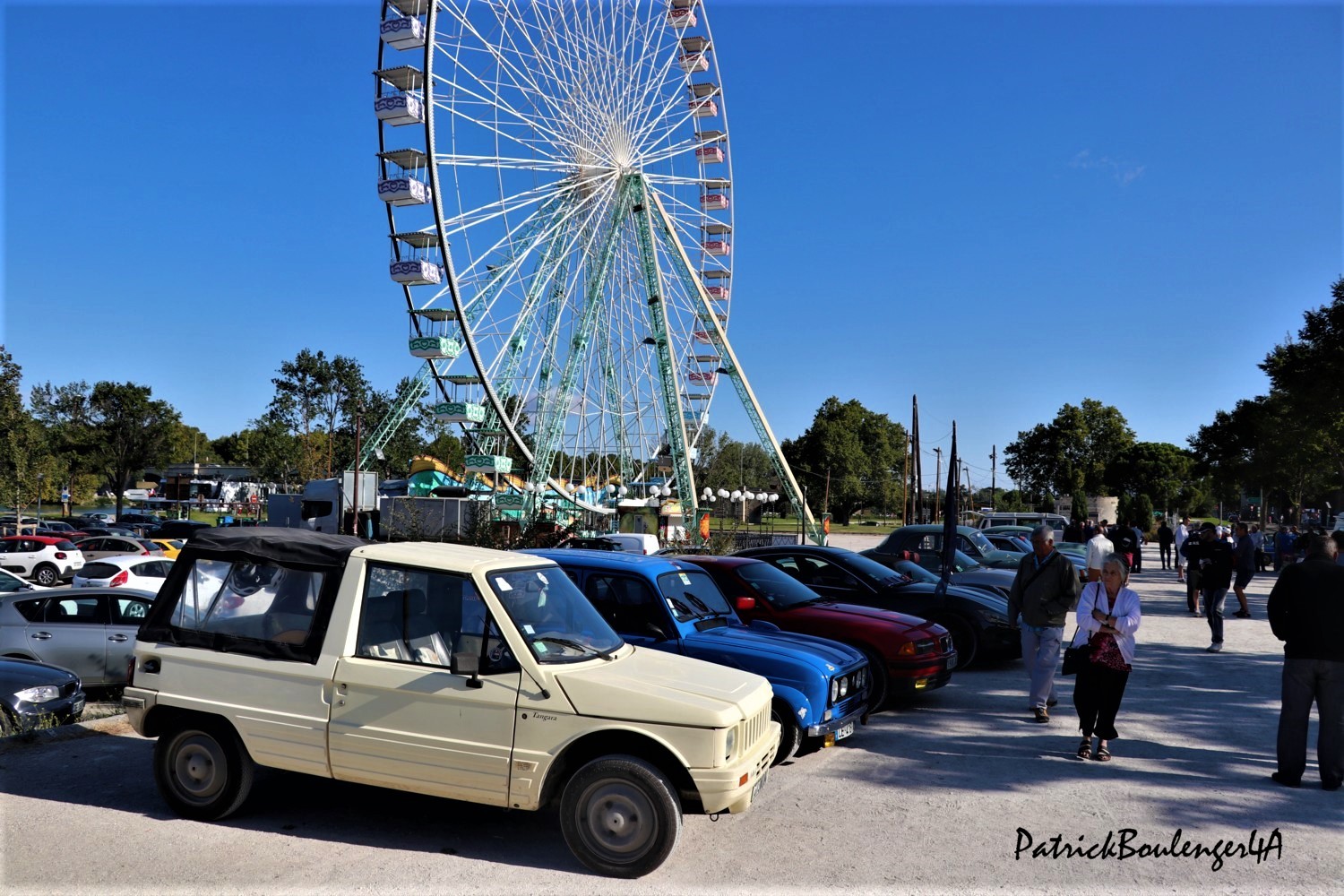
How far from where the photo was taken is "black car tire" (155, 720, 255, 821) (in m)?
6.24

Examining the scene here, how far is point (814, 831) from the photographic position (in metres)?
6.39

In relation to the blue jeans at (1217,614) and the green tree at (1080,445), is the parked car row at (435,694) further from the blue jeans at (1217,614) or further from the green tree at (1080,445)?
the green tree at (1080,445)

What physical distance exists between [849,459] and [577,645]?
10705 cm

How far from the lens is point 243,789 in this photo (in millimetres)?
6250

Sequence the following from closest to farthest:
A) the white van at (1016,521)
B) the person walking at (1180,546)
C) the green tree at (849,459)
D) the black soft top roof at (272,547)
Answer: the black soft top roof at (272,547)
the person walking at (1180,546)
the white van at (1016,521)
the green tree at (849,459)

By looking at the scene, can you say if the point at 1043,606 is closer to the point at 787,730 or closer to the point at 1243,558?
the point at 787,730

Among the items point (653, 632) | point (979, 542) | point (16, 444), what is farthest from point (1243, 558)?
point (16, 444)

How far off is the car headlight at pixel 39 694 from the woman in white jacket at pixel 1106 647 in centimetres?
901

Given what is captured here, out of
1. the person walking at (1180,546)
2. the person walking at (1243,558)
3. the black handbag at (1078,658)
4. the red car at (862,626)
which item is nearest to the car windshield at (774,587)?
the red car at (862,626)

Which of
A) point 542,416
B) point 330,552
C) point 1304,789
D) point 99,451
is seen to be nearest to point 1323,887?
point 1304,789

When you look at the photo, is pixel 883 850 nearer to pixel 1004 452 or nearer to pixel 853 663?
pixel 853 663

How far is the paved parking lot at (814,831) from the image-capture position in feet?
18.1

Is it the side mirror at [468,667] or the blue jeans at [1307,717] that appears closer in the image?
the side mirror at [468,667]

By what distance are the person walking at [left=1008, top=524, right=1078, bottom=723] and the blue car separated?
208cm
